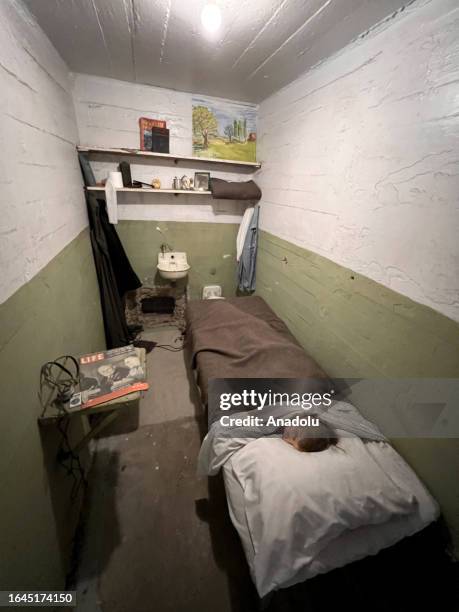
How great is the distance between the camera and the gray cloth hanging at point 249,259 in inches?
112

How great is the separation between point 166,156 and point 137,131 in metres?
0.41

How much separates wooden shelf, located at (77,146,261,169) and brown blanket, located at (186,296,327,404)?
5.19 feet

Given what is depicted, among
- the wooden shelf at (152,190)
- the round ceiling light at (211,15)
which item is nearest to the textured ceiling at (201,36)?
the round ceiling light at (211,15)

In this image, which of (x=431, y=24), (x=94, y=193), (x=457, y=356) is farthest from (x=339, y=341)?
(x=94, y=193)

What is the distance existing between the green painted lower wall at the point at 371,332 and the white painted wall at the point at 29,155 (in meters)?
1.68

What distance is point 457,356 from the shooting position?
39.2 inches

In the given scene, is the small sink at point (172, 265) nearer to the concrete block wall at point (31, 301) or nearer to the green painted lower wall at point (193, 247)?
the green painted lower wall at point (193, 247)

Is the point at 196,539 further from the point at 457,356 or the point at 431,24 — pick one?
the point at 431,24

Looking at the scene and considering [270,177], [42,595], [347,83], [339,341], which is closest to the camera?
[42,595]

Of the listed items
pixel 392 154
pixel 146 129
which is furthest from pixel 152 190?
pixel 392 154

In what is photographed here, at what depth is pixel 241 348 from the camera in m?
1.80

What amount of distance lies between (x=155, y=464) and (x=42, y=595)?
31.2 inches

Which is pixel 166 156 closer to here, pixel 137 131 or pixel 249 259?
pixel 137 131

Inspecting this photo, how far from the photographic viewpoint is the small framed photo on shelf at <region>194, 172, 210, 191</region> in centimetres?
274
